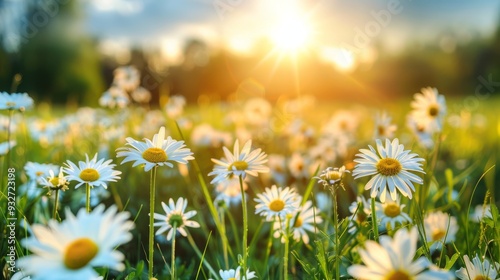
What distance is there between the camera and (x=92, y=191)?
1923 millimetres

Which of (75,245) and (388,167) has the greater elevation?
(388,167)

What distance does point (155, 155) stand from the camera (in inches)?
44.3

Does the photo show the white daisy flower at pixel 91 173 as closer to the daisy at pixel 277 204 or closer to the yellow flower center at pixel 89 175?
the yellow flower center at pixel 89 175

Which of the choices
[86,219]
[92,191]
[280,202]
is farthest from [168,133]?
[86,219]

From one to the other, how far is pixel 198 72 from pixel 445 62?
42.0ft

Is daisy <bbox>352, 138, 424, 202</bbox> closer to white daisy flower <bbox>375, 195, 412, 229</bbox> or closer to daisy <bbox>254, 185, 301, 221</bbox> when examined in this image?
daisy <bbox>254, 185, 301, 221</bbox>

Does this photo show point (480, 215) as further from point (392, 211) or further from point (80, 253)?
point (80, 253)

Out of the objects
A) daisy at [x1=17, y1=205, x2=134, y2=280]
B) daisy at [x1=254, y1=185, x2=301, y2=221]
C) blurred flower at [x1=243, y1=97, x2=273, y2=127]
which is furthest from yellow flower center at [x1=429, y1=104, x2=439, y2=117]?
daisy at [x1=17, y1=205, x2=134, y2=280]

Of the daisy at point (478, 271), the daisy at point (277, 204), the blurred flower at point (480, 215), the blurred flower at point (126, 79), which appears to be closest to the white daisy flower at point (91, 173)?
the daisy at point (277, 204)

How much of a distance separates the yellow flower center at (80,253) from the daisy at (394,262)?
351mm

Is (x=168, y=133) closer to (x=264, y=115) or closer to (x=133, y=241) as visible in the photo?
(x=264, y=115)

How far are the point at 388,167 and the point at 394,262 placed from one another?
0.45m

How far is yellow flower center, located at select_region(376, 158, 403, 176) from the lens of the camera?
3.75 ft

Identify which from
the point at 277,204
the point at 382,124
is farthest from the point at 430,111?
the point at 277,204
